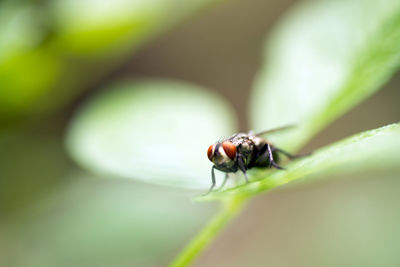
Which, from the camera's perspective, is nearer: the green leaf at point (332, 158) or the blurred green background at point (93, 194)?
the green leaf at point (332, 158)

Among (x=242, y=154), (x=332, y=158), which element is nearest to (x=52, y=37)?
(x=242, y=154)

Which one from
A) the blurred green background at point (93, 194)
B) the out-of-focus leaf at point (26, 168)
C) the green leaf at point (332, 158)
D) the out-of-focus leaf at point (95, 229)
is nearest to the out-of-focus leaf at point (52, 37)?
the blurred green background at point (93, 194)

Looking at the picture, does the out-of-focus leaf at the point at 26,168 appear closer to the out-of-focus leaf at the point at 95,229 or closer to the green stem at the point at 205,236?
the out-of-focus leaf at the point at 95,229

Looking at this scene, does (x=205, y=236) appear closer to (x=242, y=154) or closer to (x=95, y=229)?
(x=242, y=154)

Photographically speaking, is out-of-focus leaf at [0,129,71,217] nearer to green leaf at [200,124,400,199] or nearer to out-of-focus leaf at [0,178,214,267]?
out-of-focus leaf at [0,178,214,267]

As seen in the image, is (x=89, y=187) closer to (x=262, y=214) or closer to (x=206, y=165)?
(x=206, y=165)

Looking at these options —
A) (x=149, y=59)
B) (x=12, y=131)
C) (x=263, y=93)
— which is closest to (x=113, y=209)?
(x=12, y=131)
